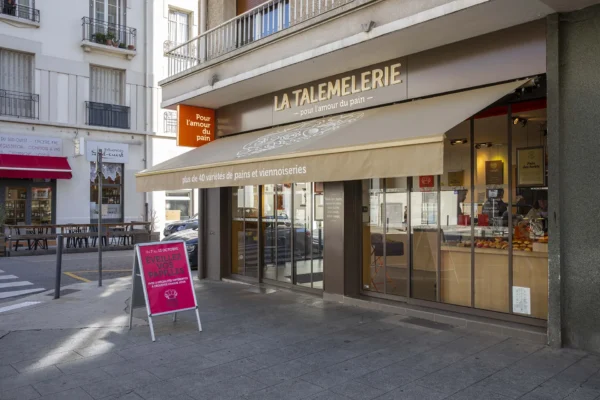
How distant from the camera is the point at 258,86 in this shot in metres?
9.39

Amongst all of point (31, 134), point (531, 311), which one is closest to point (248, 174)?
point (531, 311)

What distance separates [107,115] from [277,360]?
68.4 feet

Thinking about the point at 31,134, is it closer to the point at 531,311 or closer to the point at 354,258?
the point at 354,258

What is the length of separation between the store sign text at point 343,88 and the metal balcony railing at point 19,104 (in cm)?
1614

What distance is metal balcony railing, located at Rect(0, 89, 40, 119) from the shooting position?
20703 millimetres

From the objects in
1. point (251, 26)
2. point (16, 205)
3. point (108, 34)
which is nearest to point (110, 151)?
point (16, 205)

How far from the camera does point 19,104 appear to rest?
21.1 m

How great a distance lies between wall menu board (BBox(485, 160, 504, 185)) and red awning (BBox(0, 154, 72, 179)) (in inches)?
750

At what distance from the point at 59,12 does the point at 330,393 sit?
23.0 meters

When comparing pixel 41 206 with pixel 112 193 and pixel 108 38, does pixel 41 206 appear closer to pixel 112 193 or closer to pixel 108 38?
pixel 112 193

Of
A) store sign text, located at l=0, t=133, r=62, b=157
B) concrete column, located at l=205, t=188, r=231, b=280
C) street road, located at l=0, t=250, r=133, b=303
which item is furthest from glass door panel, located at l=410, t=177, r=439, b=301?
store sign text, located at l=0, t=133, r=62, b=157

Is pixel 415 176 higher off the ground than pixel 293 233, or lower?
higher

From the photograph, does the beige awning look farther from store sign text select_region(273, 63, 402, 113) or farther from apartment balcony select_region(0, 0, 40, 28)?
apartment balcony select_region(0, 0, 40, 28)

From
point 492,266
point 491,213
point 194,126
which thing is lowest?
point 492,266
